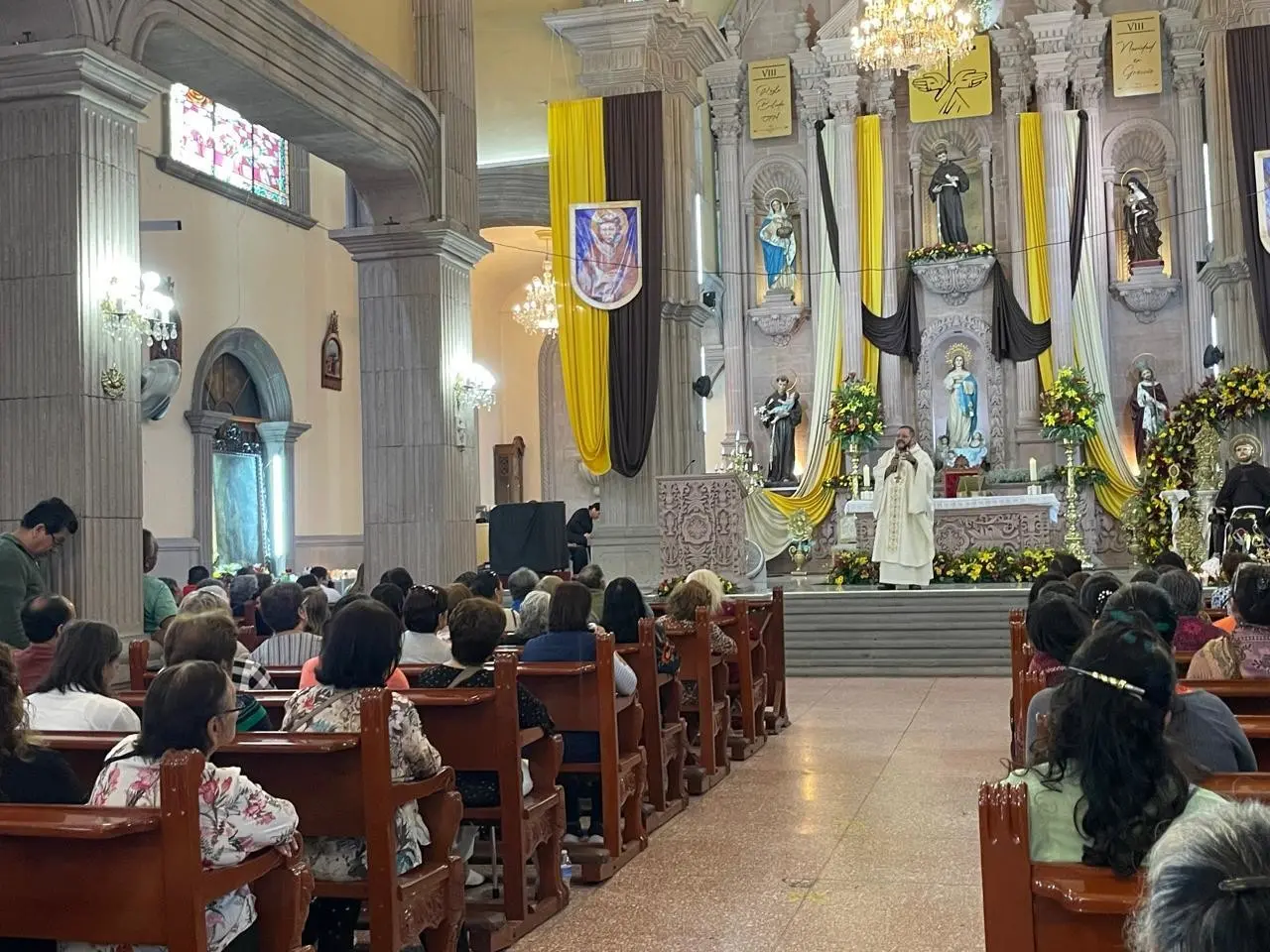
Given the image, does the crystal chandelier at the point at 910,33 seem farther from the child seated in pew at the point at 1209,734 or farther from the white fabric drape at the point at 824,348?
the child seated in pew at the point at 1209,734

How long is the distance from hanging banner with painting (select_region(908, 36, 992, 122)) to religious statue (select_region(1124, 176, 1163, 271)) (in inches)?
93.8

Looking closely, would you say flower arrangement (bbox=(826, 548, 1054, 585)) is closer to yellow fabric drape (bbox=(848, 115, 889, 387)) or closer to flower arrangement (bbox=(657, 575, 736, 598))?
flower arrangement (bbox=(657, 575, 736, 598))

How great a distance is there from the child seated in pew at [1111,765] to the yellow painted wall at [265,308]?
1268 cm

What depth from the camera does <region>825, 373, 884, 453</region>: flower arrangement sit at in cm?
1798

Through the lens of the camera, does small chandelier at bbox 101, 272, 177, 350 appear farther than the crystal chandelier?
No

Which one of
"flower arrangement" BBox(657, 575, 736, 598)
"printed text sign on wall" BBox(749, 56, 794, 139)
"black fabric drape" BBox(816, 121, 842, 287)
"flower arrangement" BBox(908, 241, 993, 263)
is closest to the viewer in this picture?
"flower arrangement" BBox(657, 575, 736, 598)

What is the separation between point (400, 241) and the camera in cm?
1147

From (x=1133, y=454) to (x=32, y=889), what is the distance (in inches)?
672

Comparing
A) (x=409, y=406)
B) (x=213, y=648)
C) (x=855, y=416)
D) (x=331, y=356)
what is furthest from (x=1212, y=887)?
(x=331, y=356)

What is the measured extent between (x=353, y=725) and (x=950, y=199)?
648 inches

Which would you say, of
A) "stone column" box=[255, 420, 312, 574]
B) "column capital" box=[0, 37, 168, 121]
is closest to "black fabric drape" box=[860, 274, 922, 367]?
"stone column" box=[255, 420, 312, 574]

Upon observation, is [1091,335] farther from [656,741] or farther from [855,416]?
A: [656,741]

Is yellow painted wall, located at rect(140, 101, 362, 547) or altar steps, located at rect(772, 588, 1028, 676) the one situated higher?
yellow painted wall, located at rect(140, 101, 362, 547)

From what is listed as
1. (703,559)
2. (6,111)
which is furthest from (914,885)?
(703,559)
